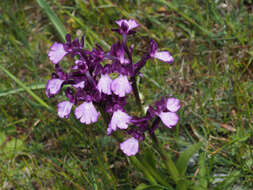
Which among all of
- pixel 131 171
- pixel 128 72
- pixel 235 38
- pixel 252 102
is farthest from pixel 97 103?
pixel 235 38

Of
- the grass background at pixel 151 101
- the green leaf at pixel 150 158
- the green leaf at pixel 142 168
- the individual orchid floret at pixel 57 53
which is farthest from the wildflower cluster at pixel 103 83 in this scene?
the grass background at pixel 151 101

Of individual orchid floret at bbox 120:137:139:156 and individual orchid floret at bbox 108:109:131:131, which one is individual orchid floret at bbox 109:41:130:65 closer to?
individual orchid floret at bbox 108:109:131:131

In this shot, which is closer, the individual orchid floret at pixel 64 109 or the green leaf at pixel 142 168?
the individual orchid floret at pixel 64 109

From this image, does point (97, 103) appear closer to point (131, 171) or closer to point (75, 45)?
point (75, 45)

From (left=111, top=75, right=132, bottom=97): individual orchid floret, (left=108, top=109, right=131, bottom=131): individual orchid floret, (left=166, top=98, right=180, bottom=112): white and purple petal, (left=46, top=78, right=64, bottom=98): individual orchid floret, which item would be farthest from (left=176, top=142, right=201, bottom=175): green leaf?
(left=46, top=78, right=64, bottom=98): individual orchid floret

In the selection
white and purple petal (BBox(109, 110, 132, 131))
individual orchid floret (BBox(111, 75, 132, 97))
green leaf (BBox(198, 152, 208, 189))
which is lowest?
green leaf (BBox(198, 152, 208, 189))

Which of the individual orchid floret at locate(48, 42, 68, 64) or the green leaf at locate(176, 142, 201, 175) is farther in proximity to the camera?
the green leaf at locate(176, 142, 201, 175)

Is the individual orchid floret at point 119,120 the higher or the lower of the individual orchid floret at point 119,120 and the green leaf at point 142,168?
the higher

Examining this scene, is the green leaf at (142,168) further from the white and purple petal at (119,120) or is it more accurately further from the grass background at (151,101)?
the white and purple petal at (119,120)
